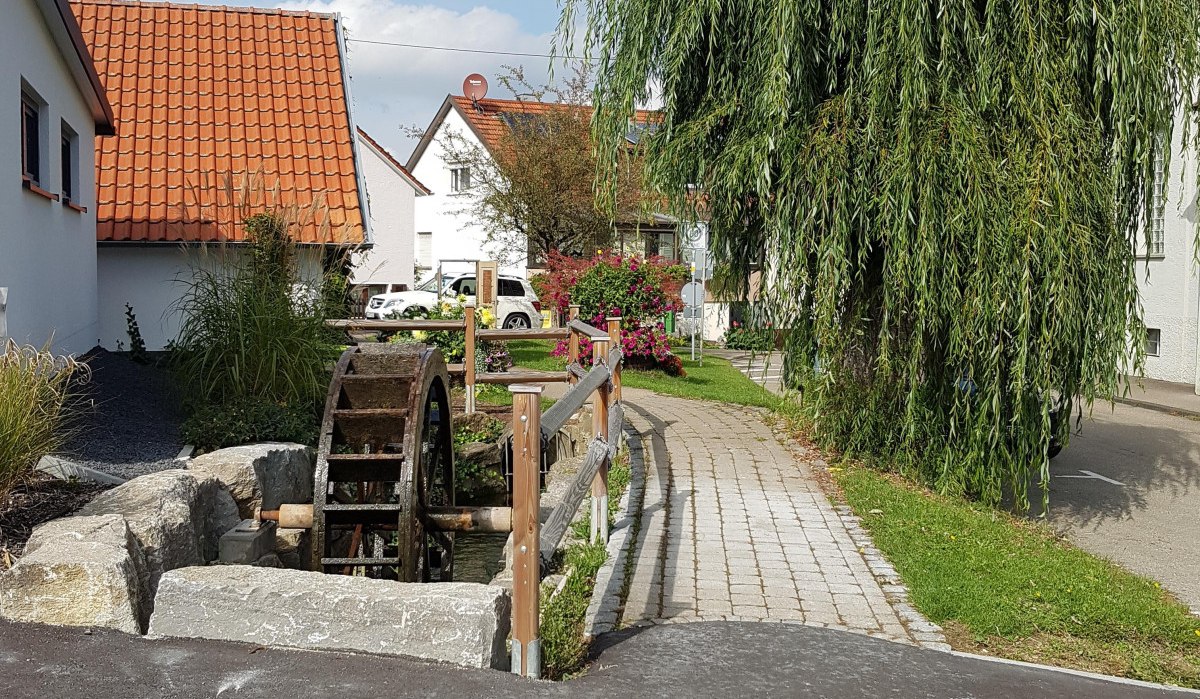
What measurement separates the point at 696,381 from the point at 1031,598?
12.1 meters

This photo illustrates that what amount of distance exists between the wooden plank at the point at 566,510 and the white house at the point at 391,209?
34.0m

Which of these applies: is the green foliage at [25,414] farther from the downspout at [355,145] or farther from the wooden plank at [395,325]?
the downspout at [355,145]

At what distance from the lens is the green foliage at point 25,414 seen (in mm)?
5309

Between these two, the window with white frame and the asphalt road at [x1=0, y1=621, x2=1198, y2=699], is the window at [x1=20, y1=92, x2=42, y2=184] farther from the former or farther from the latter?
the asphalt road at [x1=0, y1=621, x2=1198, y2=699]

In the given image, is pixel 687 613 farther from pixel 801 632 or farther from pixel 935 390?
pixel 935 390

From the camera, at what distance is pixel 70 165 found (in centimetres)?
1278

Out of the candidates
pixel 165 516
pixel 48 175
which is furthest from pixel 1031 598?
pixel 48 175

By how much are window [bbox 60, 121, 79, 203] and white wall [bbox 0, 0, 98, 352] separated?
9 centimetres

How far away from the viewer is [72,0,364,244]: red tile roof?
1416cm

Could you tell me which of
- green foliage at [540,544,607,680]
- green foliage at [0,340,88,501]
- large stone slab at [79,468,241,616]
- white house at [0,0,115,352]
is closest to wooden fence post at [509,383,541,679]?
green foliage at [540,544,607,680]

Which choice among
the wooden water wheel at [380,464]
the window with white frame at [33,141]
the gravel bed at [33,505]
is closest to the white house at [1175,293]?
the wooden water wheel at [380,464]

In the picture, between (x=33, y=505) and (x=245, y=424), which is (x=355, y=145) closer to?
(x=245, y=424)

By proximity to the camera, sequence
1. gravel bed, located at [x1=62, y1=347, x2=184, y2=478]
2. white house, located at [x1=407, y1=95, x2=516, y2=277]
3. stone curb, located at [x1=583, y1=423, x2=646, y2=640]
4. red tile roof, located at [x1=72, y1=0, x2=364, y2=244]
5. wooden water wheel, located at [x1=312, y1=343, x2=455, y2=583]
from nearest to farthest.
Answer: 1. stone curb, located at [x1=583, y1=423, x2=646, y2=640]
2. wooden water wheel, located at [x1=312, y1=343, x2=455, y2=583]
3. gravel bed, located at [x1=62, y1=347, x2=184, y2=478]
4. red tile roof, located at [x1=72, y1=0, x2=364, y2=244]
5. white house, located at [x1=407, y1=95, x2=516, y2=277]

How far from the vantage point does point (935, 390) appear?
8930 mm
